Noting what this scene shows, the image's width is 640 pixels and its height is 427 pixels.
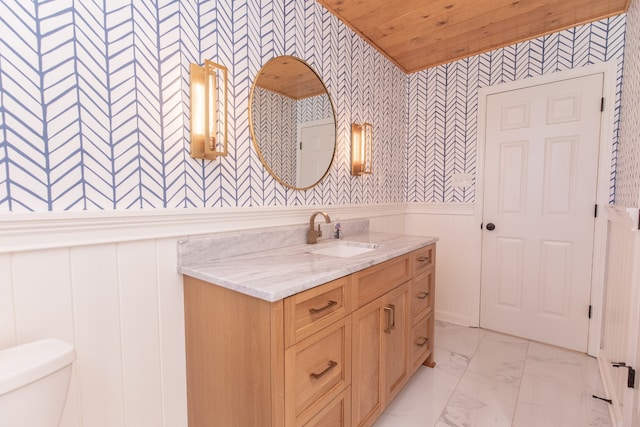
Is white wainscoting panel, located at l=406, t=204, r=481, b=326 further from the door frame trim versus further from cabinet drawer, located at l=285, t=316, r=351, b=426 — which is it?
cabinet drawer, located at l=285, t=316, r=351, b=426

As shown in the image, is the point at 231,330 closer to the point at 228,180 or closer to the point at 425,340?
the point at 228,180

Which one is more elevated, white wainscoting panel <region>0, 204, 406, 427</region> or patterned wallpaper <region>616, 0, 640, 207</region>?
patterned wallpaper <region>616, 0, 640, 207</region>

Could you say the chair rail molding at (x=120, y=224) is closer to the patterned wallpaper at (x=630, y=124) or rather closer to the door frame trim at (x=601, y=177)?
the patterned wallpaper at (x=630, y=124)

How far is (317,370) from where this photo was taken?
1.15 m

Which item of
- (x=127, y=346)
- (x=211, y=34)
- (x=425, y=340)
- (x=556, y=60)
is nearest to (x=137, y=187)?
(x=127, y=346)

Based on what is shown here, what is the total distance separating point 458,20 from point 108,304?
2644 millimetres

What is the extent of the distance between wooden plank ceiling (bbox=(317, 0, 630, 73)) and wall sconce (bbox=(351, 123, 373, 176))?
2.36 feet

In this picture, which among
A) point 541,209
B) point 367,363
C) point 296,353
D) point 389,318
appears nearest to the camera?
point 296,353

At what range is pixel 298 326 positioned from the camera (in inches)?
41.7

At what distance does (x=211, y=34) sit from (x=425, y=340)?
2.14 metres

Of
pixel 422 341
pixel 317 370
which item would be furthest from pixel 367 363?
pixel 422 341

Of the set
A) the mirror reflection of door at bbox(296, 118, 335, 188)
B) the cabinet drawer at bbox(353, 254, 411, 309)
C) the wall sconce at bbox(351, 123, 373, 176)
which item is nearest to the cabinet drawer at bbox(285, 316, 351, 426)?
the cabinet drawer at bbox(353, 254, 411, 309)

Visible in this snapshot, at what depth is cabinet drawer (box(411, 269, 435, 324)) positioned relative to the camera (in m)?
1.85

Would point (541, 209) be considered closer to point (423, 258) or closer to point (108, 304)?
point (423, 258)
